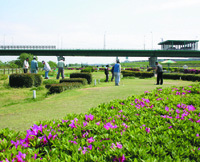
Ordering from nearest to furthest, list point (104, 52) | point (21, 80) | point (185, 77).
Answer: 1. point (21, 80)
2. point (185, 77)
3. point (104, 52)

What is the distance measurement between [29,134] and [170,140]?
2071 millimetres

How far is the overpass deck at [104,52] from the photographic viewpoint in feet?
193

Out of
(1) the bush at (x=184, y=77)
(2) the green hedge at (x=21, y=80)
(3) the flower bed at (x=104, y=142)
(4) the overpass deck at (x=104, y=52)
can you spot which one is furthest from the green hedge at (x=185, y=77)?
(4) the overpass deck at (x=104, y=52)

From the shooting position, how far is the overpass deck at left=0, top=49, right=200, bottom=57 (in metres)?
58.9

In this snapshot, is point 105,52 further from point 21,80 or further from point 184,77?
point 21,80

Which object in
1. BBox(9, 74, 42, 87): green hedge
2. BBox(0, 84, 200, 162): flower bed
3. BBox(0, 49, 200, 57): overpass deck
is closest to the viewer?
BBox(0, 84, 200, 162): flower bed

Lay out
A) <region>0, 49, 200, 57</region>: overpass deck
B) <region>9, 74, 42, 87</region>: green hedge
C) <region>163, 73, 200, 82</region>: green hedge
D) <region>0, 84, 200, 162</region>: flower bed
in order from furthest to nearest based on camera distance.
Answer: <region>0, 49, 200, 57</region>: overpass deck, <region>163, 73, 200, 82</region>: green hedge, <region>9, 74, 42, 87</region>: green hedge, <region>0, 84, 200, 162</region>: flower bed

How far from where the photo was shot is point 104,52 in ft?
203

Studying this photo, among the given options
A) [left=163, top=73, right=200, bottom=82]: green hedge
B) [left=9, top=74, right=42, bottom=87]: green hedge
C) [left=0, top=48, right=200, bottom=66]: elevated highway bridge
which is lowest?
[left=163, top=73, right=200, bottom=82]: green hedge

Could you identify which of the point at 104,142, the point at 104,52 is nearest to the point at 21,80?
the point at 104,142

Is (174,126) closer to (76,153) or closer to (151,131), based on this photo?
(151,131)

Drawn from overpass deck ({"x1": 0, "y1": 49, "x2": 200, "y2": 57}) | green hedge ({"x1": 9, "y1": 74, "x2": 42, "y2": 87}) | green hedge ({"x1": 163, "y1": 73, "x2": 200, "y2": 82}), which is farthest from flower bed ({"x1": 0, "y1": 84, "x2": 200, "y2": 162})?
overpass deck ({"x1": 0, "y1": 49, "x2": 200, "y2": 57})

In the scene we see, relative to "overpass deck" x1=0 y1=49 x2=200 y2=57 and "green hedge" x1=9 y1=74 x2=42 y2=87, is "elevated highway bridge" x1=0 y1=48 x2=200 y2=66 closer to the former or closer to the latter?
"overpass deck" x1=0 y1=49 x2=200 y2=57

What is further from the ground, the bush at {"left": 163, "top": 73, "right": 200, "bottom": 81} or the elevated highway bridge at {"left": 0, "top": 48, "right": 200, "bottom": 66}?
the elevated highway bridge at {"left": 0, "top": 48, "right": 200, "bottom": 66}
